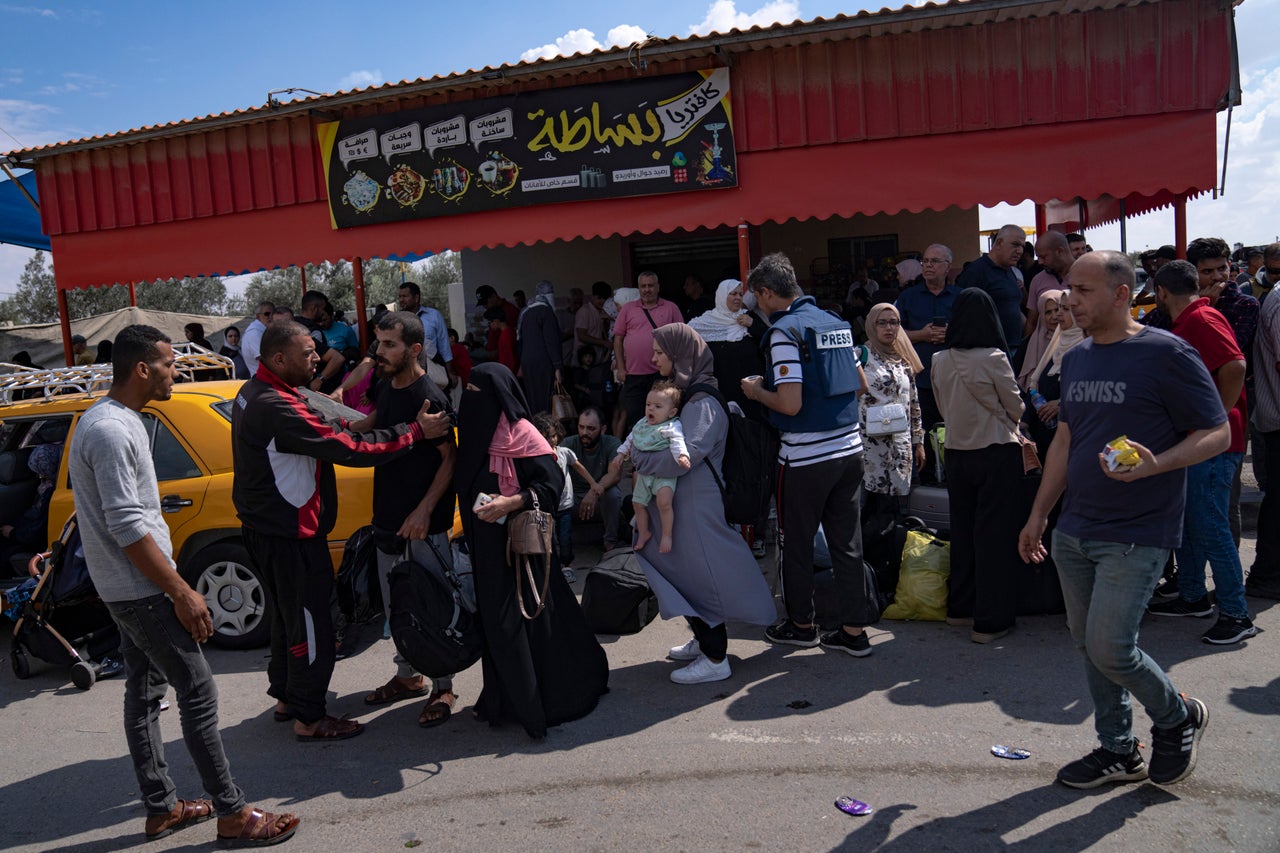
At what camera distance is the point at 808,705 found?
459cm

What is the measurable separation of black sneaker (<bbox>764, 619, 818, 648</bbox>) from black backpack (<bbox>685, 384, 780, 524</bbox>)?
0.78 metres

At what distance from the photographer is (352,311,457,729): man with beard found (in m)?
4.59

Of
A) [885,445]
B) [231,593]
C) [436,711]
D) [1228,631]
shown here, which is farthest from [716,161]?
[436,711]

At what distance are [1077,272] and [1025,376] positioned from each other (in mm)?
3529

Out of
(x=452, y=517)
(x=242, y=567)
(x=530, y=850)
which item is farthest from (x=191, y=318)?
(x=530, y=850)

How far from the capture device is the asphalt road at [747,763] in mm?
3432

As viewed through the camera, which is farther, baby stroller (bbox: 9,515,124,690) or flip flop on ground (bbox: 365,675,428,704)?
baby stroller (bbox: 9,515,124,690)

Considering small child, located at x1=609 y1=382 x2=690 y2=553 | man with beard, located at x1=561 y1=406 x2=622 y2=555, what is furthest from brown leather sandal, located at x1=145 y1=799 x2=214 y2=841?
man with beard, located at x1=561 y1=406 x2=622 y2=555

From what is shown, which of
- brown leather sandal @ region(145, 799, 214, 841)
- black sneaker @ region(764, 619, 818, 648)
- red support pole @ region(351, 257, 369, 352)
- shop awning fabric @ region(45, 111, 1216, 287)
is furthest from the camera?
red support pole @ region(351, 257, 369, 352)

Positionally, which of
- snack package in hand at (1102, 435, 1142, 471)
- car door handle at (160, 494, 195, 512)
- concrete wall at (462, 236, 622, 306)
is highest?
concrete wall at (462, 236, 622, 306)

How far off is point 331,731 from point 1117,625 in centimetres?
343

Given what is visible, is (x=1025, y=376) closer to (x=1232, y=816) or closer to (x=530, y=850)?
(x=1232, y=816)

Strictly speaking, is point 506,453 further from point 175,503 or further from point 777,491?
point 175,503

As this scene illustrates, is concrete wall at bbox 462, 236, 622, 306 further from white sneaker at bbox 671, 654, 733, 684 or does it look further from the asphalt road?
white sneaker at bbox 671, 654, 733, 684
